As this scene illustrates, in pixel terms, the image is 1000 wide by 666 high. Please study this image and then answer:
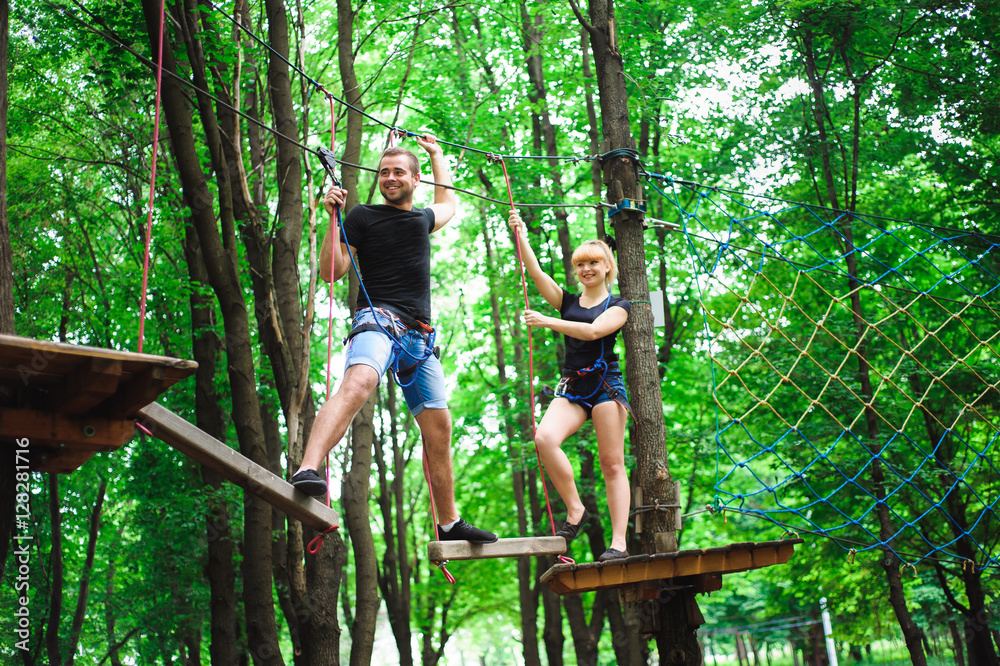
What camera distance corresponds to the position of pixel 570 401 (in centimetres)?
459

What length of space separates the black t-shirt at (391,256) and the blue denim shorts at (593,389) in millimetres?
1091

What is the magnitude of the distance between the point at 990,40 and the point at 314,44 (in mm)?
9530

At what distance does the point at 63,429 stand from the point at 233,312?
417 cm

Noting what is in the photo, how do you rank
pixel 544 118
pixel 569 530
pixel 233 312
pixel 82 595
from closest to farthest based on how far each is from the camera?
pixel 569 530 → pixel 233 312 → pixel 544 118 → pixel 82 595

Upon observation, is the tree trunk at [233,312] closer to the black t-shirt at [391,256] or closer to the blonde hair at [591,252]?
the black t-shirt at [391,256]

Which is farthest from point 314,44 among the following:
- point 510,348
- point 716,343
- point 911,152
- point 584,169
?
point 911,152

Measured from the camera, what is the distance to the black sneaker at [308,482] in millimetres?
3264

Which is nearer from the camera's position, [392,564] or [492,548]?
[492,548]

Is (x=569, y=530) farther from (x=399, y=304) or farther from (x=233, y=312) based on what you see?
(x=233, y=312)

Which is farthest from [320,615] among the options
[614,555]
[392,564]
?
[392,564]

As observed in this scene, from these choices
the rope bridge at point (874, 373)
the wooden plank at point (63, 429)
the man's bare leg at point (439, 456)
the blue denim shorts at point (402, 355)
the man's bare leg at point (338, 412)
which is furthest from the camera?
the rope bridge at point (874, 373)

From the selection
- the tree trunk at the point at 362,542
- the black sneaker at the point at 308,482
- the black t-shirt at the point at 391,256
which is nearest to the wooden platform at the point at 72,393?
the black sneaker at the point at 308,482

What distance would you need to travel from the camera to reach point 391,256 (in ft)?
12.5

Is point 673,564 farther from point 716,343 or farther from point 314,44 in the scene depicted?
point 314,44
